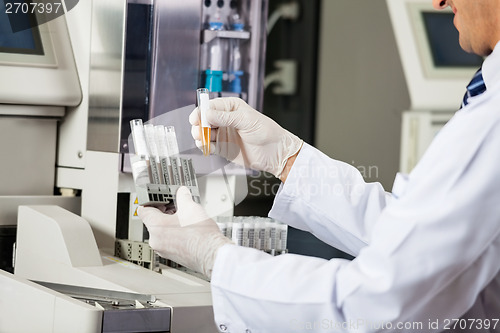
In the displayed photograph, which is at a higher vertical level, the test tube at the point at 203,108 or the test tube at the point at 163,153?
the test tube at the point at 203,108

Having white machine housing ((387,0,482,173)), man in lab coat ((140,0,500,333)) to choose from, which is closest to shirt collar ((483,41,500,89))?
man in lab coat ((140,0,500,333))

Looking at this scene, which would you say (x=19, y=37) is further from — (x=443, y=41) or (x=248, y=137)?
(x=443, y=41)

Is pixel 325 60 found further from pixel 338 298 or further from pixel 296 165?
pixel 338 298

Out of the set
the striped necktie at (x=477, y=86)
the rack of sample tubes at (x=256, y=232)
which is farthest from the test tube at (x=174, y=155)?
the striped necktie at (x=477, y=86)

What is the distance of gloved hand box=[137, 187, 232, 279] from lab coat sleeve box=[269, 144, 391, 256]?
0.94ft

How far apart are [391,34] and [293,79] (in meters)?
0.60

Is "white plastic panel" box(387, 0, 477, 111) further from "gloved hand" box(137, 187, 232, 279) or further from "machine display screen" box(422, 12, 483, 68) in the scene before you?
"gloved hand" box(137, 187, 232, 279)

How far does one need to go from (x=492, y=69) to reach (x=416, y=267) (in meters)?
0.38

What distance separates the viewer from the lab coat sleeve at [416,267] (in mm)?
955

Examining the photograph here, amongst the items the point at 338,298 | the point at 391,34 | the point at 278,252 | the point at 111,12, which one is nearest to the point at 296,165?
the point at 278,252

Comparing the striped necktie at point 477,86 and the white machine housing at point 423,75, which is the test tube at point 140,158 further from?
the white machine housing at point 423,75

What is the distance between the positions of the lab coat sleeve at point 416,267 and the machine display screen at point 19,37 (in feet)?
3.46

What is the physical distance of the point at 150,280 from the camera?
5.33 ft

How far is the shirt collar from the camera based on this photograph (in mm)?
1122
